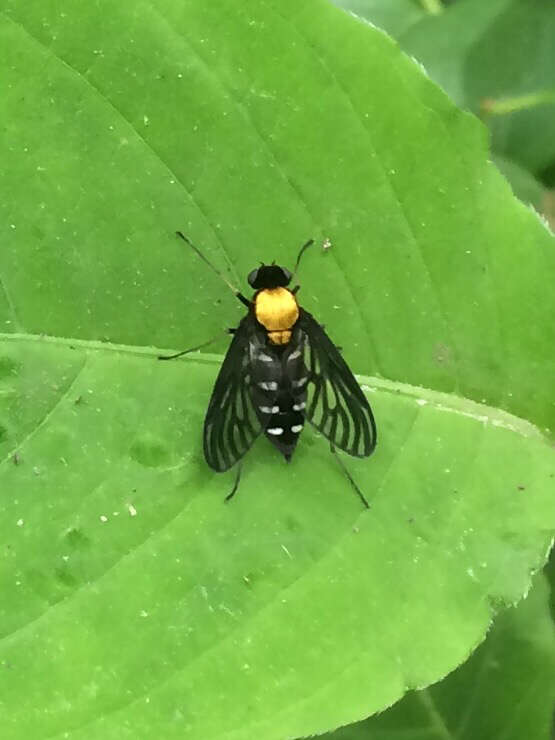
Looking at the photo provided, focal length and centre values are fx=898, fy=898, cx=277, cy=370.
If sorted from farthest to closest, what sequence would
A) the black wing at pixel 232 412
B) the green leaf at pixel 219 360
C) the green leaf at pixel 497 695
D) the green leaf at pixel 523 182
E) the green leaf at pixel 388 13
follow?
the green leaf at pixel 388 13 → the green leaf at pixel 523 182 → the green leaf at pixel 497 695 → the black wing at pixel 232 412 → the green leaf at pixel 219 360

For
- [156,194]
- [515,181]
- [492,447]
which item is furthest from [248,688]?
[515,181]

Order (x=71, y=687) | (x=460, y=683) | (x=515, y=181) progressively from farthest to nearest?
1. (x=515, y=181)
2. (x=460, y=683)
3. (x=71, y=687)

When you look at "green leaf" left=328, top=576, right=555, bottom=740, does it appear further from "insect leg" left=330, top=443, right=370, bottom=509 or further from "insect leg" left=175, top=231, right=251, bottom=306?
"insect leg" left=175, top=231, right=251, bottom=306

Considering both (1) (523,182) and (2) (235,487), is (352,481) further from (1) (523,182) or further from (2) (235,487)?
(1) (523,182)

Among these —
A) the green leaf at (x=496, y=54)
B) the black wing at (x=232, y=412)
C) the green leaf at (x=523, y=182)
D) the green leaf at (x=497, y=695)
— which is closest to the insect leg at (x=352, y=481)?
the black wing at (x=232, y=412)

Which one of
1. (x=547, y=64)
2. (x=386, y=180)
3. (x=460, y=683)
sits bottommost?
(x=460, y=683)

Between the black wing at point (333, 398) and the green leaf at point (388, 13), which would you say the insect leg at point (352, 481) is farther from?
the green leaf at point (388, 13)

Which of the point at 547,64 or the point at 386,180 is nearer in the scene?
the point at 386,180

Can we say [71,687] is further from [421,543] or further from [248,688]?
[421,543]
